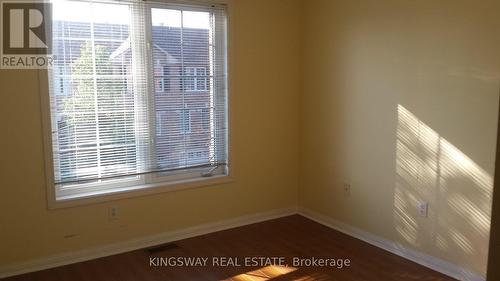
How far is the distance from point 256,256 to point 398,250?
3.76ft

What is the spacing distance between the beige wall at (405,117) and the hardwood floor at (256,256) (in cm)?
25

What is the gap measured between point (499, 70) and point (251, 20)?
2.13 meters

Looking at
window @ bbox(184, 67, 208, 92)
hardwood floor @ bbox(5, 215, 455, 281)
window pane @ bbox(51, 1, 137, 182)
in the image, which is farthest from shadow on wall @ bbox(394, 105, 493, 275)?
window pane @ bbox(51, 1, 137, 182)

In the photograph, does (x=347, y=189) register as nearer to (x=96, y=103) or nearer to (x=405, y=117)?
(x=405, y=117)

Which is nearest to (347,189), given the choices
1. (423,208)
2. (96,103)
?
(423,208)

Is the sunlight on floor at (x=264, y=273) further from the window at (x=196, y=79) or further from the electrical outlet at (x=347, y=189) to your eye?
the window at (x=196, y=79)

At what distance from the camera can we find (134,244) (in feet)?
12.0

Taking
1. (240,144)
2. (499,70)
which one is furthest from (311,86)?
(499,70)

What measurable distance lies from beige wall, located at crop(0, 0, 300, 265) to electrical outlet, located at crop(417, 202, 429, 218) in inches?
58.2

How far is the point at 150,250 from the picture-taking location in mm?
3623

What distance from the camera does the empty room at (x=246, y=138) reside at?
3088mm

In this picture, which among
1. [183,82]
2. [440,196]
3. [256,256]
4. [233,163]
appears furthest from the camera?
[233,163]

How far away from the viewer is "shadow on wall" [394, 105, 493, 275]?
9.79ft

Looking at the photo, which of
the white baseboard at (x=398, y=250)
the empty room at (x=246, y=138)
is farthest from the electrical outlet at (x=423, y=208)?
the white baseboard at (x=398, y=250)
